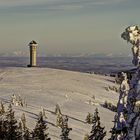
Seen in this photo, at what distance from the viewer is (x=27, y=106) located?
3465 inches

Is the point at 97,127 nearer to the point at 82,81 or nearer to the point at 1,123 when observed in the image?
the point at 1,123

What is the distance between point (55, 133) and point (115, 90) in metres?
61.2

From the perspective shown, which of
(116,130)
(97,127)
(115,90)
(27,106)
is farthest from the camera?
(115,90)

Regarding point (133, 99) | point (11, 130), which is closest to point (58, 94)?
point (11, 130)

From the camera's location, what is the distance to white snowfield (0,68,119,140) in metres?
78.3

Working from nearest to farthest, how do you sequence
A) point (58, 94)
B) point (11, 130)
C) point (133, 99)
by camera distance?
1. point (133, 99)
2. point (11, 130)
3. point (58, 94)

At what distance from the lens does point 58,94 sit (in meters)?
108

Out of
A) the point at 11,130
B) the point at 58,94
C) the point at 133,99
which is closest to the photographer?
the point at 133,99

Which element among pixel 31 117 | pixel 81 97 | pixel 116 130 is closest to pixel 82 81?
pixel 81 97

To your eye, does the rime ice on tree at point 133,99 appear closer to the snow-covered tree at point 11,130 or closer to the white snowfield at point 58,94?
the snow-covered tree at point 11,130

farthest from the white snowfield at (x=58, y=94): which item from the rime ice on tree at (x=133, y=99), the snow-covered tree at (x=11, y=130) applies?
the rime ice on tree at (x=133, y=99)

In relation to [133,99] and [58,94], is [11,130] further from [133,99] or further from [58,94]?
[58,94]

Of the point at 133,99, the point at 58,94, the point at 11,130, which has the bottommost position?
the point at 11,130

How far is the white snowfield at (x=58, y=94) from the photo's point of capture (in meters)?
78.3
